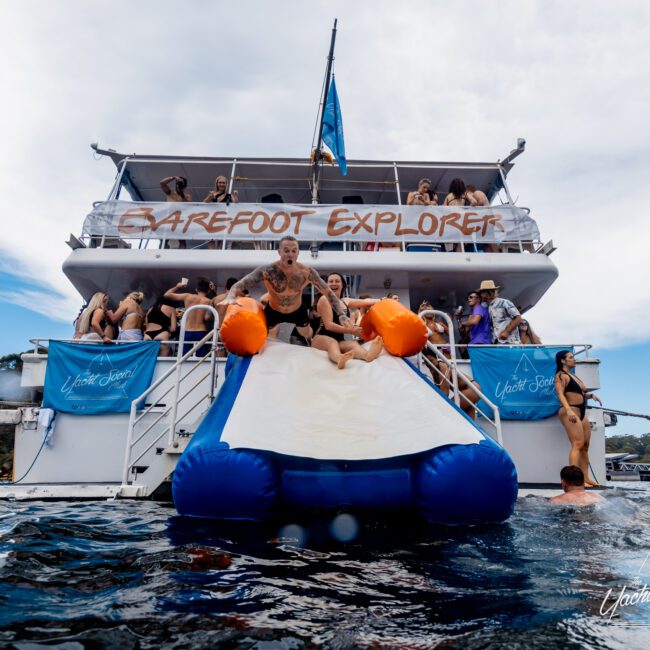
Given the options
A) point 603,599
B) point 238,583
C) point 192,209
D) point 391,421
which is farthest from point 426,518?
point 192,209

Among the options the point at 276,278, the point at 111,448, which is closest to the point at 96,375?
the point at 111,448

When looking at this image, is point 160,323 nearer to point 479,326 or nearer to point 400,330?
point 400,330

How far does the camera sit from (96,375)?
6355mm

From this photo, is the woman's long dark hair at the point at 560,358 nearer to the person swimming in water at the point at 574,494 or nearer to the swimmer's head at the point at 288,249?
the person swimming in water at the point at 574,494

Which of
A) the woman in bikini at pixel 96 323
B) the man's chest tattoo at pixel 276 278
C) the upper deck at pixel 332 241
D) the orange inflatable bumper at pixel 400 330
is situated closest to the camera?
the orange inflatable bumper at pixel 400 330

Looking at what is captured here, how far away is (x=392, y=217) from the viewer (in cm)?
820

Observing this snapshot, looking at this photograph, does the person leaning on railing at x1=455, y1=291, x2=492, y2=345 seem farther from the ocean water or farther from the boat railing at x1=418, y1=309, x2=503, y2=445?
the ocean water

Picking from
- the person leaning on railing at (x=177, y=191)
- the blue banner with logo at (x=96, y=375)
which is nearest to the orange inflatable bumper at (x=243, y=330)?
the blue banner with logo at (x=96, y=375)

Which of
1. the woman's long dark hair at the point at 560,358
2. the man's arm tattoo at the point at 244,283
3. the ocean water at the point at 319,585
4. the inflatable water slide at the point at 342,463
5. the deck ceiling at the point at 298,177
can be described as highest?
the deck ceiling at the point at 298,177

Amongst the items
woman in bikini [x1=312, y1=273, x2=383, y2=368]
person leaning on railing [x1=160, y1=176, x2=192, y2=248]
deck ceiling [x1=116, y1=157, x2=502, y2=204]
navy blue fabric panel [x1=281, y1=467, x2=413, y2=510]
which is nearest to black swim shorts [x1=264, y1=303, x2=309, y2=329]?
woman in bikini [x1=312, y1=273, x2=383, y2=368]

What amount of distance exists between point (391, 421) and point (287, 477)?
830 millimetres

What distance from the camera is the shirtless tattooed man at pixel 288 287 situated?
4547 mm

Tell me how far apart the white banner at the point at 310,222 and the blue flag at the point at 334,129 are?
1.43m

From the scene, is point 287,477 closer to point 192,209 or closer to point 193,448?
point 193,448
